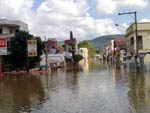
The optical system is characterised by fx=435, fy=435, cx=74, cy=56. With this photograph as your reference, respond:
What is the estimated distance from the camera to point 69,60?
135 metres

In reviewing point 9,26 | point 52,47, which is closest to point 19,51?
point 9,26

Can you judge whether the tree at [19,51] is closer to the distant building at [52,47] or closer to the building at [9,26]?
the building at [9,26]

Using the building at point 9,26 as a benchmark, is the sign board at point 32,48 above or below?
below

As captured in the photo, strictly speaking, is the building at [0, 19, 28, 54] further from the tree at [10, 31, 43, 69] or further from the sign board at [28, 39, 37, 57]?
the sign board at [28, 39, 37, 57]

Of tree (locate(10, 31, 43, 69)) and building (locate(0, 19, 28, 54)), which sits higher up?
building (locate(0, 19, 28, 54))

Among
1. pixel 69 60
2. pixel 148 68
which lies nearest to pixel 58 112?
pixel 148 68

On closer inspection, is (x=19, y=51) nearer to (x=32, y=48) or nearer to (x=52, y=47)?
(x=32, y=48)

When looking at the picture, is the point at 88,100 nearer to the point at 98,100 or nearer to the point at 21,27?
the point at 98,100

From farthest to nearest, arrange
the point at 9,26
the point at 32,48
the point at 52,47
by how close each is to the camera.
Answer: the point at 52,47
the point at 9,26
the point at 32,48

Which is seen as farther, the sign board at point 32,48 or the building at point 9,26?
the building at point 9,26

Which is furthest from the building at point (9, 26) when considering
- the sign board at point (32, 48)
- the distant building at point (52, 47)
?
the distant building at point (52, 47)

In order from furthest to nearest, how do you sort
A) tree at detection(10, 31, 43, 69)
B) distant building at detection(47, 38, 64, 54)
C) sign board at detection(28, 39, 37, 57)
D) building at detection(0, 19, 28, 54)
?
distant building at detection(47, 38, 64, 54), building at detection(0, 19, 28, 54), tree at detection(10, 31, 43, 69), sign board at detection(28, 39, 37, 57)

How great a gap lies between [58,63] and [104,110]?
276 ft

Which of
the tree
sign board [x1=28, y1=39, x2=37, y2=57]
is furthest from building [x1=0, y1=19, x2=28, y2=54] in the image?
sign board [x1=28, y1=39, x2=37, y2=57]
